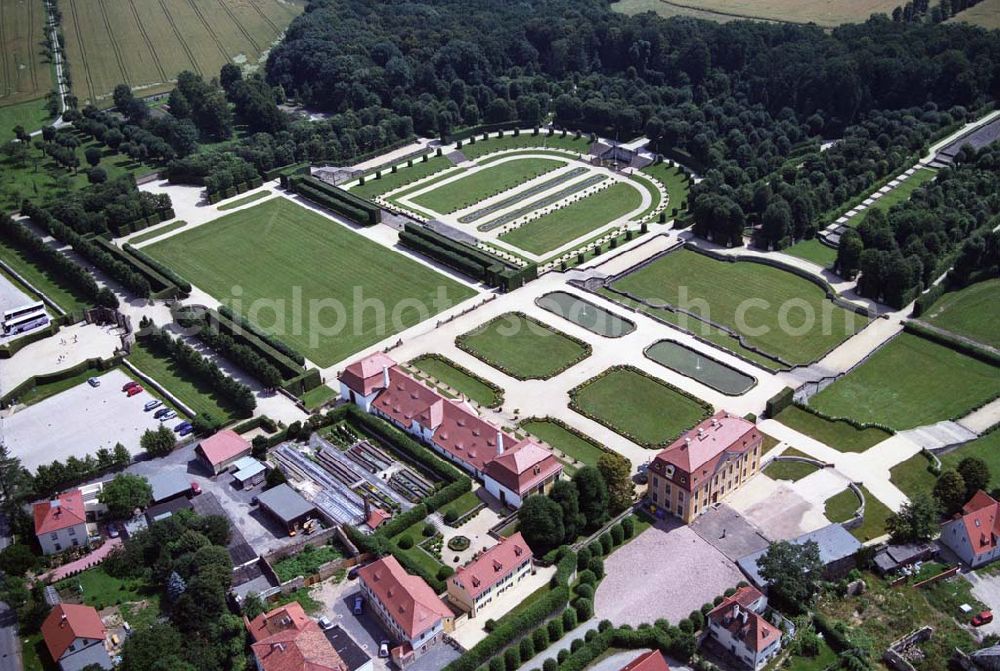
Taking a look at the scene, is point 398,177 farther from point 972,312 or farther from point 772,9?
point 772,9

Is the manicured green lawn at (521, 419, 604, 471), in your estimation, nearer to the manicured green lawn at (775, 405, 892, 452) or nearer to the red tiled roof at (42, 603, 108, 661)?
the manicured green lawn at (775, 405, 892, 452)

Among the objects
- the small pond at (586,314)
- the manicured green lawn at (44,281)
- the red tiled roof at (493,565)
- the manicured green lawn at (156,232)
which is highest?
the red tiled roof at (493,565)

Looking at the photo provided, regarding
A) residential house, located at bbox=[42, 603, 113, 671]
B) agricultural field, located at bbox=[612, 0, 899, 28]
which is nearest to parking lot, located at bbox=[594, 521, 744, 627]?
residential house, located at bbox=[42, 603, 113, 671]

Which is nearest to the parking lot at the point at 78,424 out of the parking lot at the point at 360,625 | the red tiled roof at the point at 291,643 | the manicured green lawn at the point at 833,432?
the parking lot at the point at 360,625

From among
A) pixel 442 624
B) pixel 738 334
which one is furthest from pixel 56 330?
pixel 738 334

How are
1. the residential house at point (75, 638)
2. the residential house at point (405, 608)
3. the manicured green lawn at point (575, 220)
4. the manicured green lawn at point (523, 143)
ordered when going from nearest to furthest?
the residential house at point (75, 638) → the residential house at point (405, 608) → the manicured green lawn at point (575, 220) → the manicured green lawn at point (523, 143)

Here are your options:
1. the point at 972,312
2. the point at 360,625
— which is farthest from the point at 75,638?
the point at 972,312

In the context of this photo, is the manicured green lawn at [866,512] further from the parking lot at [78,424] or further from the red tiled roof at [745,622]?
the parking lot at [78,424]
